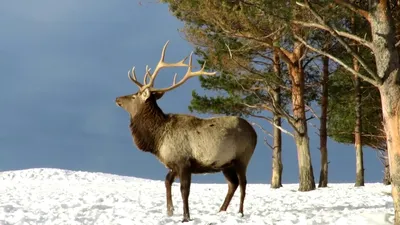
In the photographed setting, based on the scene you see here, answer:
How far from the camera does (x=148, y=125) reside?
861cm

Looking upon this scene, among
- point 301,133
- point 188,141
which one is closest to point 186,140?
point 188,141

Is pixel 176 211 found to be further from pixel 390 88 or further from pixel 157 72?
pixel 390 88

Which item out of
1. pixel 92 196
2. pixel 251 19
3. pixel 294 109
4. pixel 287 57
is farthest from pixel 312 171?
pixel 92 196

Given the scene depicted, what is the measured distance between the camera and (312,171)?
1647cm

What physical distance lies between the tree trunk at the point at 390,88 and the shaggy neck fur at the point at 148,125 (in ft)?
11.8

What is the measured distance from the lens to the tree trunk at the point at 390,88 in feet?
22.2

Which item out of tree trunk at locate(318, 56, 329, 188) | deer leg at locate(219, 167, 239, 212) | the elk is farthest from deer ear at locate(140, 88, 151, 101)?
tree trunk at locate(318, 56, 329, 188)

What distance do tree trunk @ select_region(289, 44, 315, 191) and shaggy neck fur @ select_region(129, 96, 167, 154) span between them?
8.17 metres

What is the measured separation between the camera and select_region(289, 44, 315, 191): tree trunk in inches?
631

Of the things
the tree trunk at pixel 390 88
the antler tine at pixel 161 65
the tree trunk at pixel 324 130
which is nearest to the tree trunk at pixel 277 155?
the tree trunk at pixel 324 130

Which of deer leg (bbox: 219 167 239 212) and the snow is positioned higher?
deer leg (bbox: 219 167 239 212)

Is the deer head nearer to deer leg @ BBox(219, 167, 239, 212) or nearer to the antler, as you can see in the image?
the antler

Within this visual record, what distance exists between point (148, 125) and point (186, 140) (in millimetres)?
803

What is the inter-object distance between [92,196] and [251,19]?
22.0 feet
